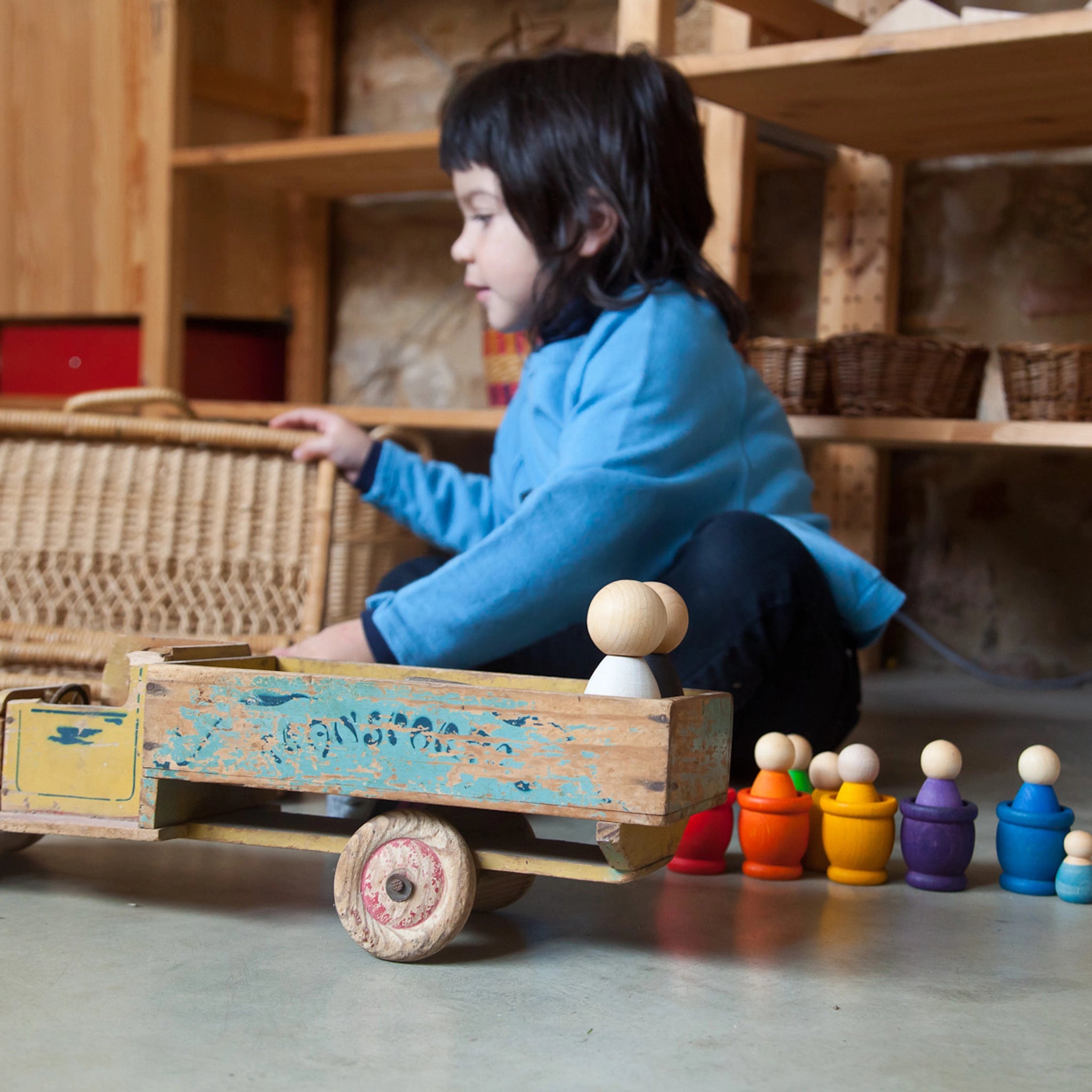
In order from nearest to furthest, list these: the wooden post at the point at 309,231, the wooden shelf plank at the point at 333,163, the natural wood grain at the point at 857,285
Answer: the natural wood grain at the point at 857,285
the wooden shelf plank at the point at 333,163
the wooden post at the point at 309,231

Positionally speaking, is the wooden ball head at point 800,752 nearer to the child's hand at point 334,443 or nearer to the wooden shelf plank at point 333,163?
the child's hand at point 334,443

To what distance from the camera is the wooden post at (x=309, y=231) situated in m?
2.73

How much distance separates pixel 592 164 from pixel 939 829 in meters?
0.73

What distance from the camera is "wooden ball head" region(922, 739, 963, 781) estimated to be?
954mm

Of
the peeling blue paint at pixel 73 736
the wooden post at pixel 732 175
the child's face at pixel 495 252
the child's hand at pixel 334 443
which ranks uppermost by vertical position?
the wooden post at pixel 732 175

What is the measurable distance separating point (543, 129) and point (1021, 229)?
3.75 ft

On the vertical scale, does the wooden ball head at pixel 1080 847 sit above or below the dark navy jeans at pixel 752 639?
below

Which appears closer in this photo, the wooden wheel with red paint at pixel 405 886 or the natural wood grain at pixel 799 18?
the wooden wheel with red paint at pixel 405 886

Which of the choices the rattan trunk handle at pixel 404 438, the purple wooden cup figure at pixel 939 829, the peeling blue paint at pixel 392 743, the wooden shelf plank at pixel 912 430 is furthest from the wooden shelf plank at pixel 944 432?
the peeling blue paint at pixel 392 743

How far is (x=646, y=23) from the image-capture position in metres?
1.69

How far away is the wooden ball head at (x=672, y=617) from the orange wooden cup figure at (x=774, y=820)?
0.23 meters

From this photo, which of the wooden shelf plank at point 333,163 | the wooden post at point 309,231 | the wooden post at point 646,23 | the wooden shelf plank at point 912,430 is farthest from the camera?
the wooden post at point 309,231

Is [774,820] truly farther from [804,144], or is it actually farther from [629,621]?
[804,144]

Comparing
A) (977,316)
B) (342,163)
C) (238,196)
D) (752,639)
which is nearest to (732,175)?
(977,316)
